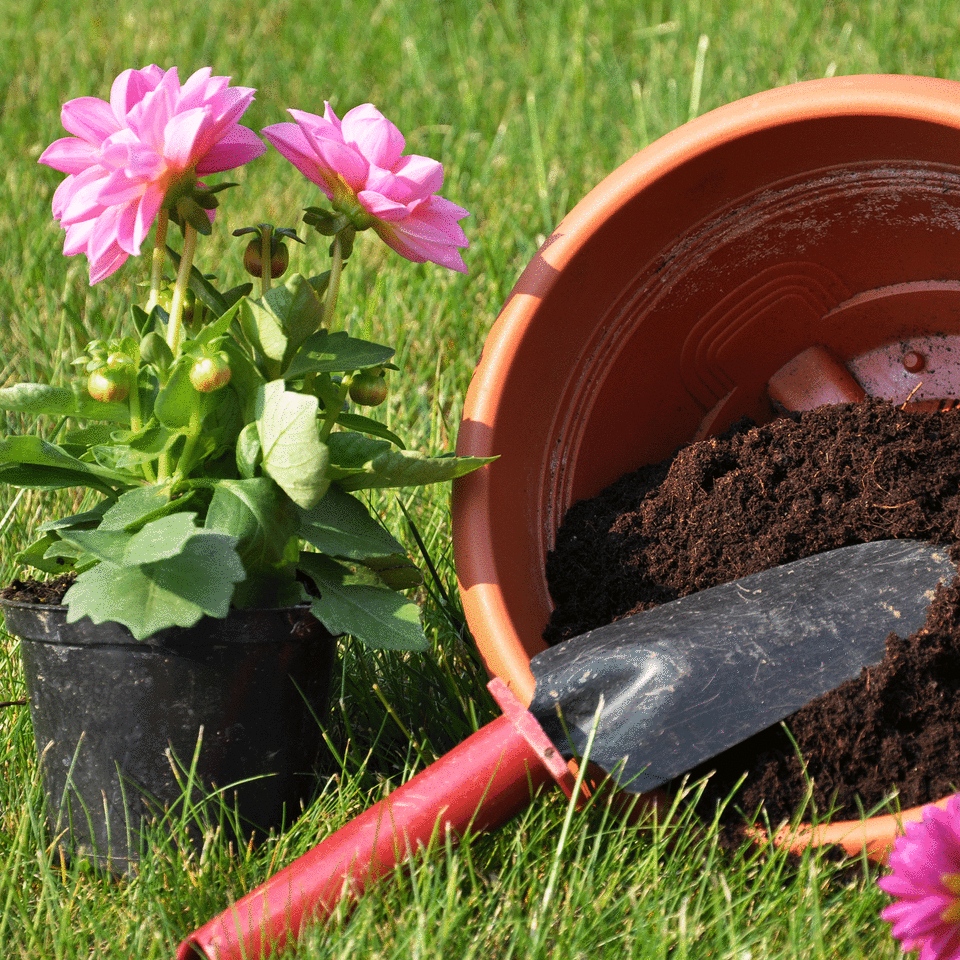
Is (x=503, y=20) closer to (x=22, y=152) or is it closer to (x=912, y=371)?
(x=22, y=152)

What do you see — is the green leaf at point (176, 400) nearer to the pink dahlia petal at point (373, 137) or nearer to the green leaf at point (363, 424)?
the green leaf at point (363, 424)

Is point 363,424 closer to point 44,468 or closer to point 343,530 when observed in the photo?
point 343,530

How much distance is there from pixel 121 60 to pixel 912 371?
260 cm

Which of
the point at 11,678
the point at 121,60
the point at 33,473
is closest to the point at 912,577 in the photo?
the point at 33,473

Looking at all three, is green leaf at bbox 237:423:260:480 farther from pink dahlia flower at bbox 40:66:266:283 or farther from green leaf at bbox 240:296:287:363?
pink dahlia flower at bbox 40:66:266:283

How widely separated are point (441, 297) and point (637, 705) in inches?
50.3

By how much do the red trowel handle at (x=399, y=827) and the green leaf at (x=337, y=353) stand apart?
1.20ft

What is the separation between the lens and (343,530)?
103 centimetres

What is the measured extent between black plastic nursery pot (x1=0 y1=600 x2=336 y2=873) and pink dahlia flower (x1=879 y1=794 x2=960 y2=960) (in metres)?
0.57

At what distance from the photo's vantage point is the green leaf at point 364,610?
0.98 m

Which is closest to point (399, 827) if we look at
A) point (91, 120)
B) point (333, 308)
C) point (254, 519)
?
point (254, 519)

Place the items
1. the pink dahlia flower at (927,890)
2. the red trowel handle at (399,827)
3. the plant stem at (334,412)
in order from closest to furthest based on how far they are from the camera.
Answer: the pink dahlia flower at (927,890) < the red trowel handle at (399,827) < the plant stem at (334,412)

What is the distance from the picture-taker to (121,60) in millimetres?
3000

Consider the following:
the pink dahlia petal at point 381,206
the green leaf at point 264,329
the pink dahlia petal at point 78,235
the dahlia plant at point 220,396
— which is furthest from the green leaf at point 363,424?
the pink dahlia petal at point 78,235
